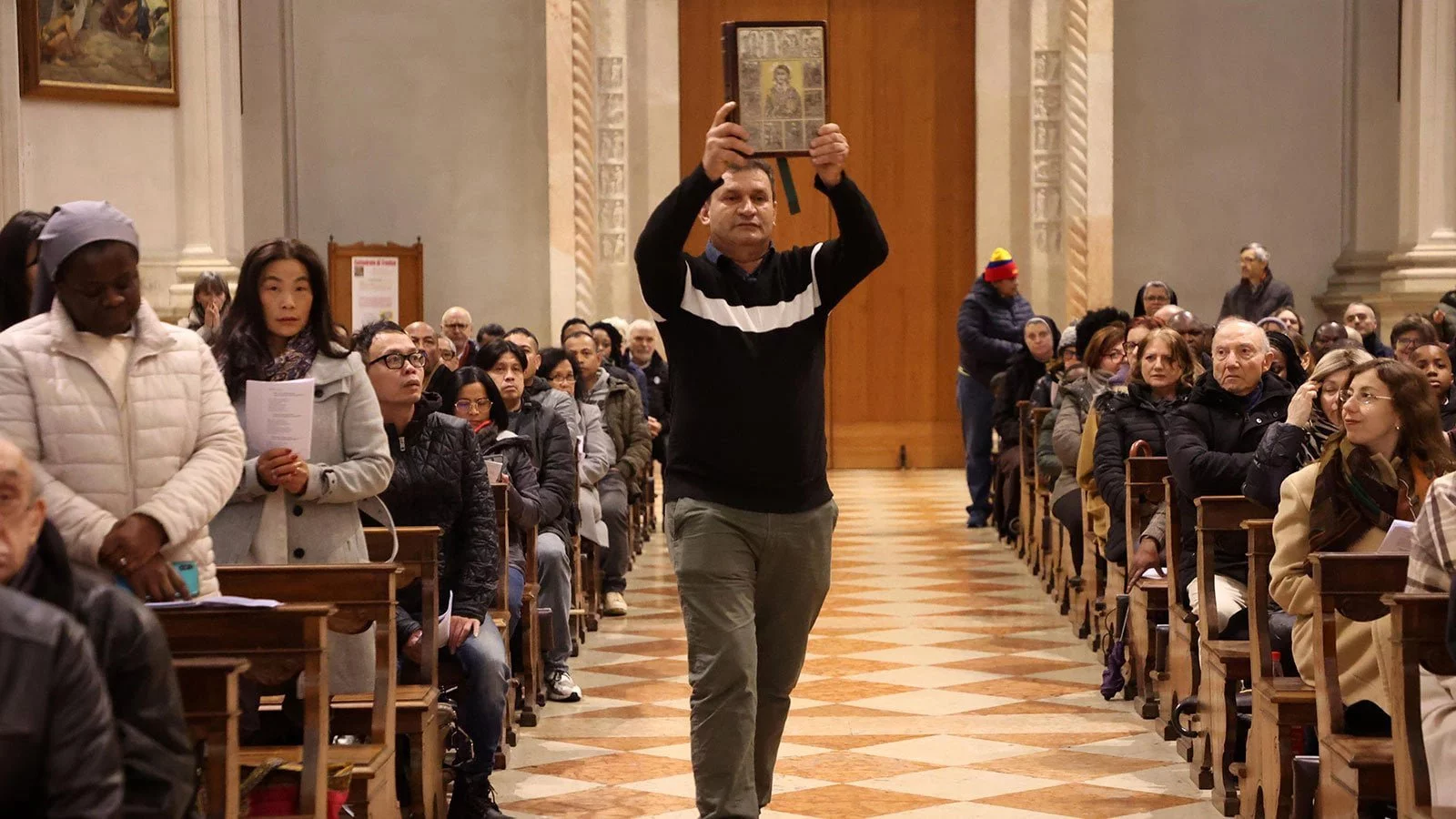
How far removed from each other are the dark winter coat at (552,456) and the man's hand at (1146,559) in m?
2.28

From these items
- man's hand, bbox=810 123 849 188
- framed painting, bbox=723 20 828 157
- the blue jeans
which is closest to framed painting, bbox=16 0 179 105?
the blue jeans

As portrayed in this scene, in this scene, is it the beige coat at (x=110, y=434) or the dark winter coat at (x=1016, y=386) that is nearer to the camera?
the beige coat at (x=110, y=434)

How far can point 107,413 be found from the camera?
3871mm

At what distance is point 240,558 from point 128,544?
3.32 feet

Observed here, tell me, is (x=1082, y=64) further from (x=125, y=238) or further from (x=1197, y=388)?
(x=125, y=238)

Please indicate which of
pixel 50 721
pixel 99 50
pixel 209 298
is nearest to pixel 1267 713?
pixel 50 721

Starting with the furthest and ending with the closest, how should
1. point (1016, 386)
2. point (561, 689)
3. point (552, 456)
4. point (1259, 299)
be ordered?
point (1259, 299), point (1016, 386), point (552, 456), point (561, 689)

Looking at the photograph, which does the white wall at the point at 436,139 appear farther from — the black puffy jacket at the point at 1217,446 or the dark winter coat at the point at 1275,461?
the dark winter coat at the point at 1275,461

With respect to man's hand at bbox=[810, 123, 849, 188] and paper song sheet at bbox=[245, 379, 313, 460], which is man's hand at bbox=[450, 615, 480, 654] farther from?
man's hand at bbox=[810, 123, 849, 188]

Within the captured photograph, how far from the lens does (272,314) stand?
479 cm

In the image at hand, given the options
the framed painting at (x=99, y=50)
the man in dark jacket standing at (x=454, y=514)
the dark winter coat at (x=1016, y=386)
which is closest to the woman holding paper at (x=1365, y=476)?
the man in dark jacket standing at (x=454, y=514)

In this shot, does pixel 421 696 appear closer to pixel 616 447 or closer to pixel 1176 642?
pixel 1176 642

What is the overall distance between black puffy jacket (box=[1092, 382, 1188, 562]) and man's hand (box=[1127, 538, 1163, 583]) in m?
0.56

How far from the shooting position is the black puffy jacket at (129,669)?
2617 mm
